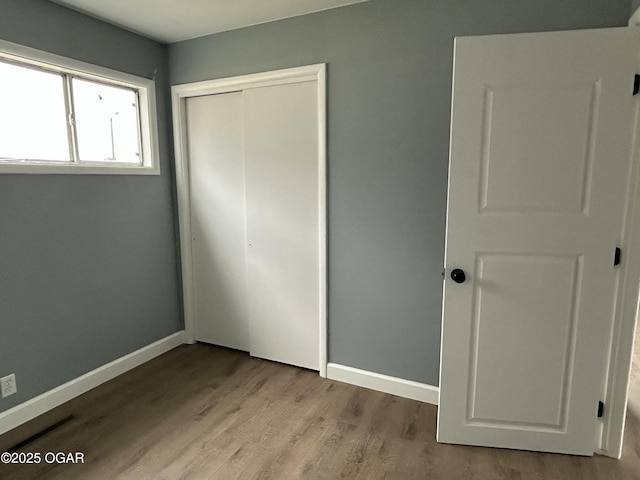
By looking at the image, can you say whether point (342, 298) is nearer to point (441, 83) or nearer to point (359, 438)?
point (359, 438)

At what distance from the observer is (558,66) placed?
166 cm

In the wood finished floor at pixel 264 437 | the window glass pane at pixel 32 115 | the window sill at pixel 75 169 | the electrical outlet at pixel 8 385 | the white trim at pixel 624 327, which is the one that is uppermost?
the window glass pane at pixel 32 115

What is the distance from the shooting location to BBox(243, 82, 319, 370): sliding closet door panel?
2.59 meters

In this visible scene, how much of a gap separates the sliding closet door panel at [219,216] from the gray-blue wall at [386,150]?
509 millimetres

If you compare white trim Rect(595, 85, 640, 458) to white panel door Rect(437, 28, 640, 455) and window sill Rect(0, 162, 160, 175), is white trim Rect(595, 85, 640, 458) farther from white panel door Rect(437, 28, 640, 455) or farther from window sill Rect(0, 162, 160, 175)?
window sill Rect(0, 162, 160, 175)

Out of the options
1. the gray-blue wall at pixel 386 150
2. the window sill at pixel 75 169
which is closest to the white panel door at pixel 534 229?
the gray-blue wall at pixel 386 150

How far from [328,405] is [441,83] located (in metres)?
2.07

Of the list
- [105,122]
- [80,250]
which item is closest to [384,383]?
[80,250]

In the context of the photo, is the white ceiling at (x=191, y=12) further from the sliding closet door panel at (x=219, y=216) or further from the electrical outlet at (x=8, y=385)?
the electrical outlet at (x=8, y=385)

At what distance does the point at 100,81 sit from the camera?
258 cm

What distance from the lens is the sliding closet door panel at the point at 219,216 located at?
2.91 meters

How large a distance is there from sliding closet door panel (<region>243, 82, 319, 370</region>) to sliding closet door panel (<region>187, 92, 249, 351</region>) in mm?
129

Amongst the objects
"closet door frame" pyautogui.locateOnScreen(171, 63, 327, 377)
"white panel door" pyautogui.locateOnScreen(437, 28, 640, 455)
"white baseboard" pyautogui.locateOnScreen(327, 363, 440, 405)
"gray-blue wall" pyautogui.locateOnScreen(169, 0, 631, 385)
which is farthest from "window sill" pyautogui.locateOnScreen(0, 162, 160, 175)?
"white panel door" pyautogui.locateOnScreen(437, 28, 640, 455)

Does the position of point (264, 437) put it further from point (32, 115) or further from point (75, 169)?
point (32, 115)
